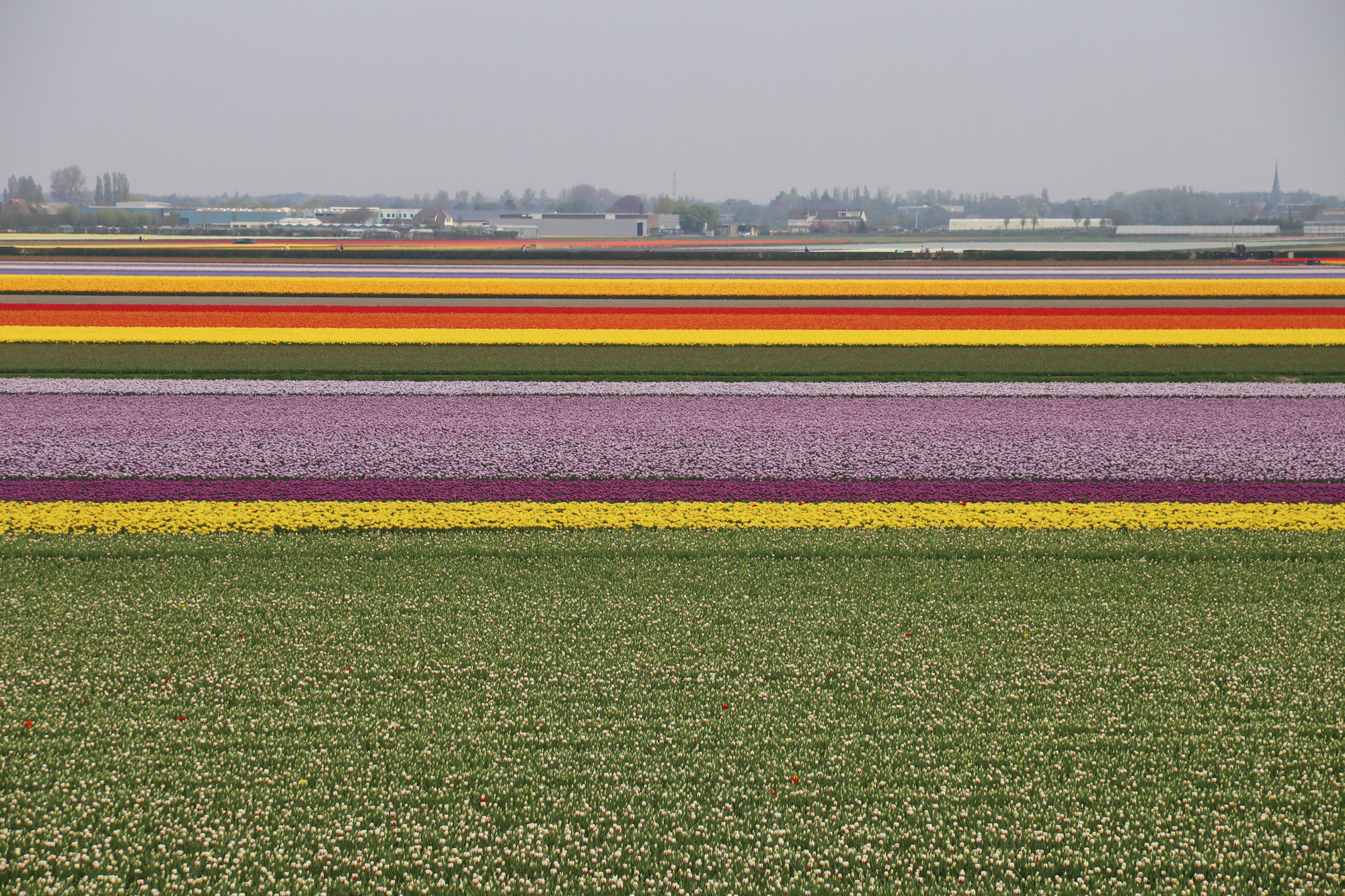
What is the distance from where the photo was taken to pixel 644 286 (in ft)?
145

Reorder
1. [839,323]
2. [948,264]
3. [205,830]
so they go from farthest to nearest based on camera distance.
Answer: [948,264] → [839,323] → [205,830]

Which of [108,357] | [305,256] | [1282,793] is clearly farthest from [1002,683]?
[305,256]

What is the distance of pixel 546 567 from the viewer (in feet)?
34.4

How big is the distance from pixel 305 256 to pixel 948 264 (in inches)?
1506

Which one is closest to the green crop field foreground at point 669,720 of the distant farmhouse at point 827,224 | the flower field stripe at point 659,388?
the flower field stripe at point 659,388

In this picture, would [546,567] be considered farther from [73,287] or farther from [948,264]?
[948,264]

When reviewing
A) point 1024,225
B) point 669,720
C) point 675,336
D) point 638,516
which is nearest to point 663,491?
point 638,516

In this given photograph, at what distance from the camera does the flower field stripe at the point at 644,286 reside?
136 ft

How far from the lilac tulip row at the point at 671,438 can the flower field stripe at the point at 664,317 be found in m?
11.2

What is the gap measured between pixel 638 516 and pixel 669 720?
524 cm

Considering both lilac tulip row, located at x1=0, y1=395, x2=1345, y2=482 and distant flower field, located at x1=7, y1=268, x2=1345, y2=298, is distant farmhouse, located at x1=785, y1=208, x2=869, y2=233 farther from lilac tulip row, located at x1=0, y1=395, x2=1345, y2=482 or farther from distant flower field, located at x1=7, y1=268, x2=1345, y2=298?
lilac tulip row, located at x1=0, y1=395, x2=1345, y2=482

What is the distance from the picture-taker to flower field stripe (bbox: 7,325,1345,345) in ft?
87.4

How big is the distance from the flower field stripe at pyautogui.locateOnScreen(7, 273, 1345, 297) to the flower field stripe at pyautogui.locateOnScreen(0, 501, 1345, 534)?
29134 mm

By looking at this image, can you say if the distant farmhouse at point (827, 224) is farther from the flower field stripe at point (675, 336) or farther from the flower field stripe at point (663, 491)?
the flower field stripe at point (663, 491)
